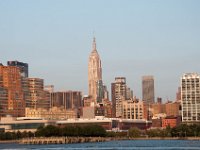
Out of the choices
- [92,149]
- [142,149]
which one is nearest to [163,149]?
[142,149]

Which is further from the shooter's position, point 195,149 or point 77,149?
point 77,149

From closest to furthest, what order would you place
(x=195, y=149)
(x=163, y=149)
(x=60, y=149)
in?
1. (x=195, y=149)
2. (x=163, y=149)
3. (x=60, y=149)

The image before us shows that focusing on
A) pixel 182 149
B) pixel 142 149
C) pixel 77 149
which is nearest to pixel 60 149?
pixel 77 149

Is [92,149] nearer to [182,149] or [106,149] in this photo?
[106,149]

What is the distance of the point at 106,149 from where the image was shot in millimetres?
153750

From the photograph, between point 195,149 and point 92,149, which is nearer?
point 195,149

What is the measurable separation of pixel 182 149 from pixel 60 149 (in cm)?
3253

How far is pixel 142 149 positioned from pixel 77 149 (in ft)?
53.0

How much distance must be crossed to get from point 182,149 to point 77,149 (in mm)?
27338

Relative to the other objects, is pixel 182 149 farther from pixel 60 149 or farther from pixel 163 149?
pixel 60 149

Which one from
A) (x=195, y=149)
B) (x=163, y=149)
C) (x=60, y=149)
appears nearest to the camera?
(x=195, y=149)

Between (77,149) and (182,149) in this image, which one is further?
(77,149)

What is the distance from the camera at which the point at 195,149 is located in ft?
461

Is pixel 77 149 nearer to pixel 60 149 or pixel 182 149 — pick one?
pixel 60 149
